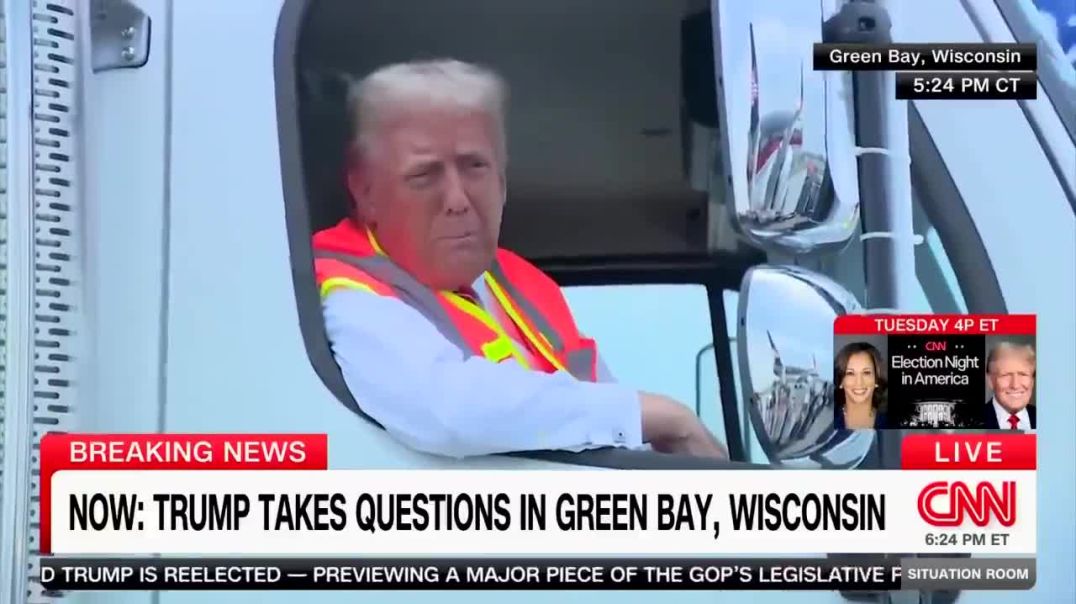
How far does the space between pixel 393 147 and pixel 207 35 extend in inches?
12.3

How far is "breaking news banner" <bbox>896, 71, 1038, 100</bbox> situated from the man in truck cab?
57cm

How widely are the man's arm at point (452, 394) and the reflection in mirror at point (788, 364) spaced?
181 millimetres

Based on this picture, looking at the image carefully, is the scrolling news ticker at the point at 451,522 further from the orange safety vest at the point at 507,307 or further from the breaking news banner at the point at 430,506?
the orange safety vest at the point at 507,307

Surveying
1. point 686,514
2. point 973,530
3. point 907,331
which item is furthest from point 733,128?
point 973,530

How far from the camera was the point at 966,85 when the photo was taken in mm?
1939

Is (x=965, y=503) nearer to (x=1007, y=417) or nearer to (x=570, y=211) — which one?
(x=1007, y=417)

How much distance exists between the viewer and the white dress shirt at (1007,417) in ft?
6.33

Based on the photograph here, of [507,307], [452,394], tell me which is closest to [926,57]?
[507,307]

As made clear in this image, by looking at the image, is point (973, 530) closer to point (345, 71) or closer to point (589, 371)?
point (589, 371)

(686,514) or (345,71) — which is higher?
(345,71)

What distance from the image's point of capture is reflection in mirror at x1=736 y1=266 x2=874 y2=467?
1.91 metres

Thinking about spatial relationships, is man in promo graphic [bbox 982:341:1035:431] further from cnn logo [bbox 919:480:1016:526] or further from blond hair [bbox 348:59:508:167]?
blond hair [bbox 348:59:508:167]

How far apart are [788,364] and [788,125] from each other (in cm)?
34

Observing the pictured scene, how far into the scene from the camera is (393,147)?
6.24ft
